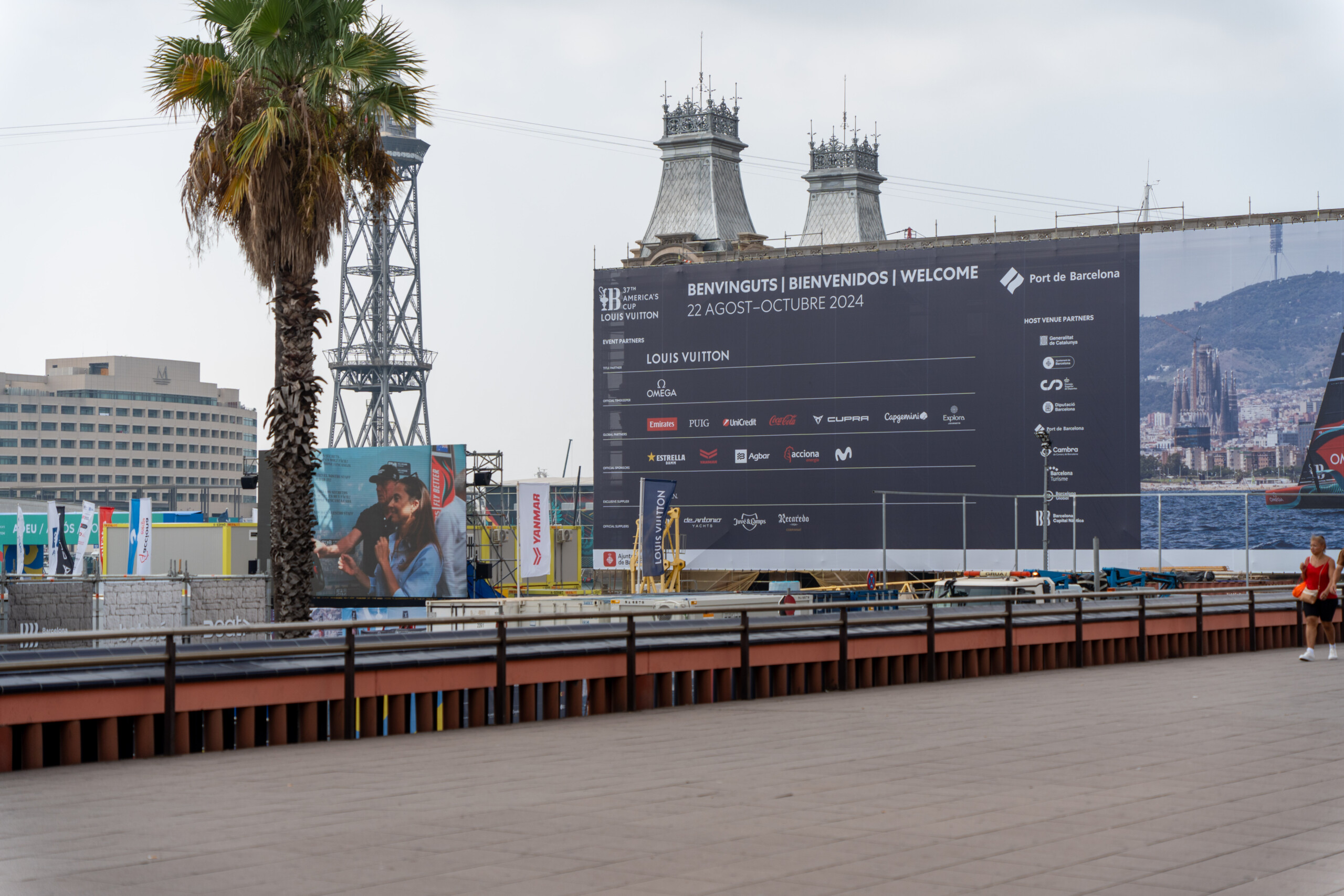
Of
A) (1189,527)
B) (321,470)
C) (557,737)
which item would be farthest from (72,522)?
(557,737)

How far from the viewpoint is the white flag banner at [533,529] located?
4028cm

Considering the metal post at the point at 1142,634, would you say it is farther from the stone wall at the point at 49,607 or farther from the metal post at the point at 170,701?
the stone wall at the point at 49,607

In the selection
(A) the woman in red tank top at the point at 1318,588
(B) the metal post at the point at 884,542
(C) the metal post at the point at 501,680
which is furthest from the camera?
(B) the metal post at the point at 884,542

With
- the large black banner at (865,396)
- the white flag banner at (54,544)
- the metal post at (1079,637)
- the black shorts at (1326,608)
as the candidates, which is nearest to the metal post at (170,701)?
the metal post at (1079,637)

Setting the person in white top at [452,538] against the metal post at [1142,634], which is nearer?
the metal post at [1142,634]

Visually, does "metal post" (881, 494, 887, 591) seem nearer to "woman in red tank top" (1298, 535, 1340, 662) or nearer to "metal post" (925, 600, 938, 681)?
"woman in red tank top" (1298, 535, 1340, 662)

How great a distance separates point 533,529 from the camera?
135 feet

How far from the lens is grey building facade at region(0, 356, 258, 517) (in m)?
170

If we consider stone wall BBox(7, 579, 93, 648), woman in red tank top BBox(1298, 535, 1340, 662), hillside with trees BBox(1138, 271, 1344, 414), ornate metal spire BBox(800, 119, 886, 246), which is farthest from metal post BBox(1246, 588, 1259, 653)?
ornate metal spire BBox(800, 119, 886, 246)

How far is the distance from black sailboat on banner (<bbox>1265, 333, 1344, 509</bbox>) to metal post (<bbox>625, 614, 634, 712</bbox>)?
43.7m

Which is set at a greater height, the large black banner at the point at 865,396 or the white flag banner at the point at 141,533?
the large black banner at the point at 865,396

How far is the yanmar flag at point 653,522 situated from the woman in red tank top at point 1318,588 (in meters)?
26.3

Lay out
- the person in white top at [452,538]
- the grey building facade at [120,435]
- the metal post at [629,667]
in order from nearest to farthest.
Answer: the metal post at [629,667] → the person in white top at [452,538] → the grey building facade at [120,435]

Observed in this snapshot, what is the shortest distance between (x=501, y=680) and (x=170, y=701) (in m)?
Answer: 2.84
